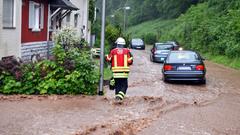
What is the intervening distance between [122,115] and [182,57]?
963 centimetres

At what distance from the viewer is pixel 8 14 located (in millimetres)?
19281

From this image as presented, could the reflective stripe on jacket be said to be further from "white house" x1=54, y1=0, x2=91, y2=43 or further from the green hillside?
"white house" x1=54, y1=0, x2=91, y2=43

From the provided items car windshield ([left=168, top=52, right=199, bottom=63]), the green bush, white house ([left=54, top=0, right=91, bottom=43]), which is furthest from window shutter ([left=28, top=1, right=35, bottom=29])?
white house ([left=54, top=0, right=91, bottom=43])

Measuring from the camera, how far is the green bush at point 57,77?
46.5 feet

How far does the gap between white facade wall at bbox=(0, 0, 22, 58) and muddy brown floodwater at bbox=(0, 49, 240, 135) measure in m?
5.20

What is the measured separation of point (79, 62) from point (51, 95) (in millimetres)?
1321

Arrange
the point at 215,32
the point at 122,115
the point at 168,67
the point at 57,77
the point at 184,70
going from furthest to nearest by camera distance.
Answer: the point at 215,32, the point at 168,67, the point at 184,70, the point at 57,77, the point at 122,115

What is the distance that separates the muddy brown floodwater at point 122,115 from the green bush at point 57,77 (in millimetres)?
543

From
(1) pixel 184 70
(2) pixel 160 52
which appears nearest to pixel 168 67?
(1) pixel 184 70

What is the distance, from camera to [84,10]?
40938 millimetres

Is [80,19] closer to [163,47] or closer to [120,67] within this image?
[163,47]

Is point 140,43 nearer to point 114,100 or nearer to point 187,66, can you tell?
point 187,66

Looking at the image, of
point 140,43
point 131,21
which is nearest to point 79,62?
point 140,43

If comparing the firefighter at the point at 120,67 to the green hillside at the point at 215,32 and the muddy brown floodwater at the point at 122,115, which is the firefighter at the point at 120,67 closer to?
the muddy brown floodwater at the point at 122,115
